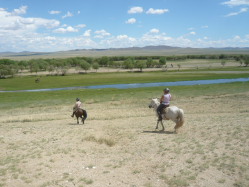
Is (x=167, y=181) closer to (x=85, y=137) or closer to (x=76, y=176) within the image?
(x=76, y=176)

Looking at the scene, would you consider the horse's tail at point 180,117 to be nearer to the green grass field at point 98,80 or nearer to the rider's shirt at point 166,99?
the rider's shirt at point 166,99

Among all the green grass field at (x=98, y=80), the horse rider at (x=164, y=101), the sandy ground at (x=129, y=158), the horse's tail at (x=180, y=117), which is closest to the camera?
the sandy ground at (x=129, y=158)

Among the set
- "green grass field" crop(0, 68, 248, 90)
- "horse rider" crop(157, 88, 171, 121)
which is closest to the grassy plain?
"horse rider" crop(157, 88, 171, 121)

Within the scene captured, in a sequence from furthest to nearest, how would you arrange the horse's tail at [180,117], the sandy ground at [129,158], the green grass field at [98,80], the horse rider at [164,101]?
the green grass field at [98,80] < the horse rider at [164,101] < the horse's tail at [180,117] < the sandy ground at [129,158]

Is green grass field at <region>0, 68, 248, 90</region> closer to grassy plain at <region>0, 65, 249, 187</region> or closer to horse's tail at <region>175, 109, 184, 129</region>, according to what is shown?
grassy plain at <region>0, 65, 249, 187</region>

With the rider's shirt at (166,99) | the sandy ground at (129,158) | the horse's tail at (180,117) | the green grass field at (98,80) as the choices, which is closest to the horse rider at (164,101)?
the rider's shirt at (166,99)

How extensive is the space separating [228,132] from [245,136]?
120cm

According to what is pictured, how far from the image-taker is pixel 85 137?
16.3 meters

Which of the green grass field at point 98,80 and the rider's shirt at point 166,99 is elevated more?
the rider's shirt at point 166,99

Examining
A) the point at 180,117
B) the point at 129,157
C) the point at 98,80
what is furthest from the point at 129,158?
the point at 98,80

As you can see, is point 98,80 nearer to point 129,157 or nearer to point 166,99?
point 166,99

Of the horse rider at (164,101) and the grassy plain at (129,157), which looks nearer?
the grassy plain at (129,157)

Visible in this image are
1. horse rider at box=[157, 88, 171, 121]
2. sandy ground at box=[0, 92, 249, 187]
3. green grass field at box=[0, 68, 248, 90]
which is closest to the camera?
sandy ground at box=[0, 92, 249, 187]

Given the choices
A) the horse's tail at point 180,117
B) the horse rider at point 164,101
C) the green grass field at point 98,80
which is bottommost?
the green grass field at point 98,80
